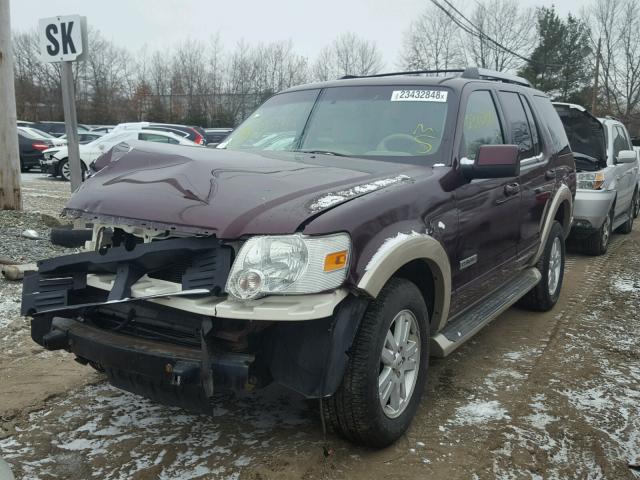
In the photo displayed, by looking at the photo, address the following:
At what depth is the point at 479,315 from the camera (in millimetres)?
3918

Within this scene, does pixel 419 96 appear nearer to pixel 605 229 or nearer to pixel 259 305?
pixel 259 305

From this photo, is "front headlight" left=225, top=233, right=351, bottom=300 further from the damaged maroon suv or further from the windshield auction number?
the windshield auction number

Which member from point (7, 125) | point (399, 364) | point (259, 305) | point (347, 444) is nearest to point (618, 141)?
point (399, 364)

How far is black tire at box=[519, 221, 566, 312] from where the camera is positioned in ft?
17.2

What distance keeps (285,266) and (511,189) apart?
2.35 metres

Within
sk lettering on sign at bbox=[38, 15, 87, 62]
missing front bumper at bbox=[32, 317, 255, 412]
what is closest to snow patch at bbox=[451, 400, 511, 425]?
missing front bumper at bbox=[32, 317, 255, 412]

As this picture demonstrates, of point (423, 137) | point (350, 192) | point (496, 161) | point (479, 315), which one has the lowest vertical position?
point (479, 315)

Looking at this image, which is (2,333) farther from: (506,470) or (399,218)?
(506,470)

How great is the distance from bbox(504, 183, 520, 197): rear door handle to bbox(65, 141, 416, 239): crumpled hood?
1127 mm

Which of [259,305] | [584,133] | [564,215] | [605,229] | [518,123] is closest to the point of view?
[259,305]

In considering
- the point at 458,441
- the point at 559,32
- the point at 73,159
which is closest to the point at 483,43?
the point at 559,32

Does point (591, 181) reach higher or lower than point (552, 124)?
lower

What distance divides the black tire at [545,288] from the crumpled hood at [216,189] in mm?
2469

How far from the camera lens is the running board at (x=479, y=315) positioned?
338cm
